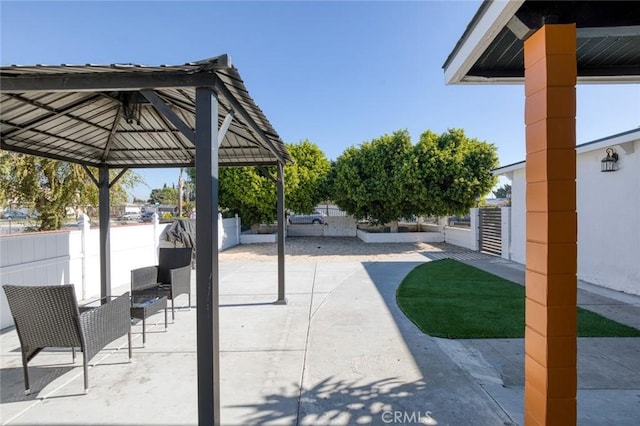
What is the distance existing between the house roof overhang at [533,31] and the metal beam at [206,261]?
81.2 inches

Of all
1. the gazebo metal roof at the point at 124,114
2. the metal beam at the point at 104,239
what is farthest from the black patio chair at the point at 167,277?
the gazebo metal roof at the point at 124,114

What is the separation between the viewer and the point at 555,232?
2027 mm

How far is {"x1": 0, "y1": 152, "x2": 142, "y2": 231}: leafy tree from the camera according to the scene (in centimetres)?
937

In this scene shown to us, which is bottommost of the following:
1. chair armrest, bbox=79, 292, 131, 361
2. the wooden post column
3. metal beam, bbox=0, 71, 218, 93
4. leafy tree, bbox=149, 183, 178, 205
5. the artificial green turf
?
the artificial green turf

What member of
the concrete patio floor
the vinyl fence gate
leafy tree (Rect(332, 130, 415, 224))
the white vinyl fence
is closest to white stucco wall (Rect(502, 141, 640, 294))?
the concrete patio floor

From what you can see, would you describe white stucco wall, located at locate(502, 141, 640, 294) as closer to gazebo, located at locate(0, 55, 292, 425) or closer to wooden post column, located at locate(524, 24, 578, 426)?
wooden post column, located at locate(524, 24, 578, 426)

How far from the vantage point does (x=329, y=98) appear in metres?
15.4

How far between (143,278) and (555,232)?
5.86 meters

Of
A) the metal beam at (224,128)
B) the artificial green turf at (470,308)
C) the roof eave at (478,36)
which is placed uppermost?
the roof eave at (478,36)

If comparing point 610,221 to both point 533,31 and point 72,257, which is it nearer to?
point 533,31

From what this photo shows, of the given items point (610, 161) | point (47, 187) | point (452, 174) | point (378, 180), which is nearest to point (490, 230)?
point (452, 174)

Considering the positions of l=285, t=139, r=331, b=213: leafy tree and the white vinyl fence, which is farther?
l=285, t=139, r=331, b=213: leafy tree

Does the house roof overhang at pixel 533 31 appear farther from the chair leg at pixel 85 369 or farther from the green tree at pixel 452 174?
the green tree at pixel 452 174

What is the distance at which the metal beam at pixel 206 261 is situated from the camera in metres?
2.47
